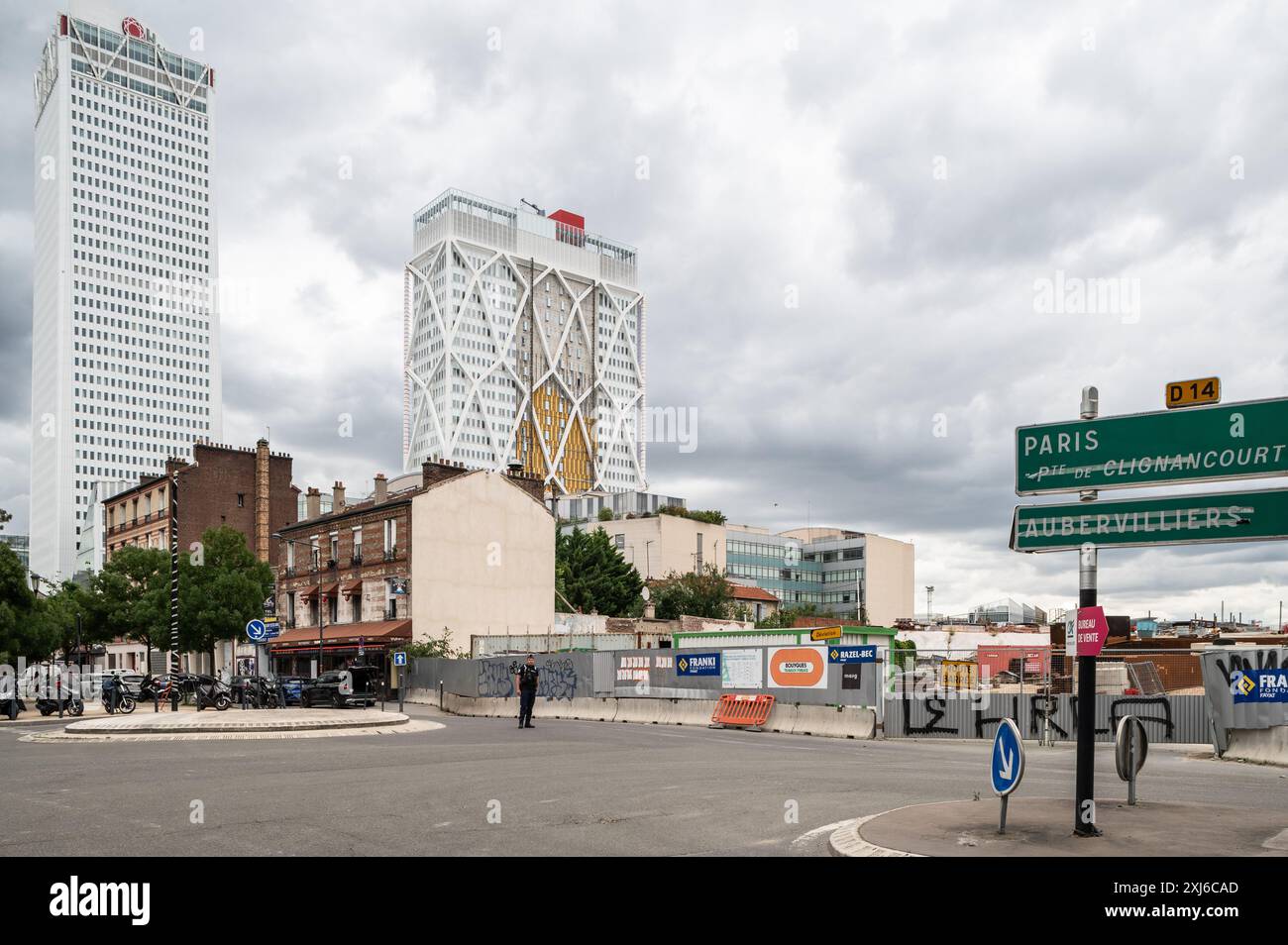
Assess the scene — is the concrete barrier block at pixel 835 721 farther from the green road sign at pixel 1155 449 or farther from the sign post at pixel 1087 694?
the green road sign at pixel 1155 449

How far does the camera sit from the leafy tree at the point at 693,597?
94375mm

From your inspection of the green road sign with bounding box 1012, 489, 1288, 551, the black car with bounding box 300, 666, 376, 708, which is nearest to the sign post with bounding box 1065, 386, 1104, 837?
the green road sign with bounding box 1012, 489, 1288, 551

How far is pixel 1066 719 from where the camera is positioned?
25.5 meters

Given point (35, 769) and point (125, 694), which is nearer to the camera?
point (35, 769)

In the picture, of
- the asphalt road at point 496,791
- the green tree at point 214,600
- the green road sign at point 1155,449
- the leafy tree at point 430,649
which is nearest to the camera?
the green road sign at point 1155,449

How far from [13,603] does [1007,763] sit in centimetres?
4335

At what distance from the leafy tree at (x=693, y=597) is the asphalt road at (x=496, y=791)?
234ft

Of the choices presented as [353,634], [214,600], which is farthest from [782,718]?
[214,600]

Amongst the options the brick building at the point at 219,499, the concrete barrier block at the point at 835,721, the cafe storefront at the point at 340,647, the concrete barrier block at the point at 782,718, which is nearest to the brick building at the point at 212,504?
the brick building at the point at 219,499

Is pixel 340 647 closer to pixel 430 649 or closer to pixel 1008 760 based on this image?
pixel 430 649
